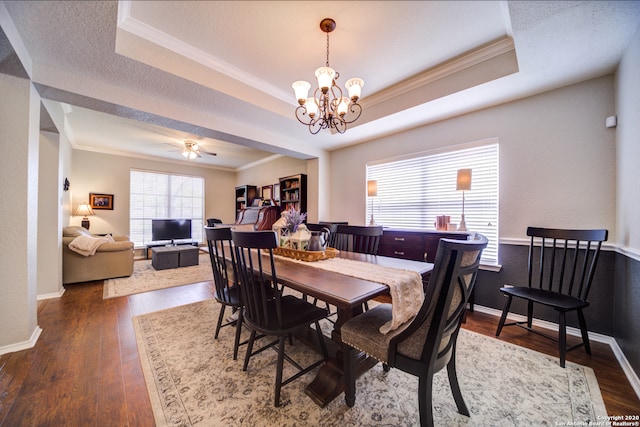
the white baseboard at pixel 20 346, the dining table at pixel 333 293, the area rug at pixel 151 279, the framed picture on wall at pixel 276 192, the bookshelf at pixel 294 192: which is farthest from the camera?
the framed picture on wall at pixel 276 192

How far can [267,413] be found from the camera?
1361mm

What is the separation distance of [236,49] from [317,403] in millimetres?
2981

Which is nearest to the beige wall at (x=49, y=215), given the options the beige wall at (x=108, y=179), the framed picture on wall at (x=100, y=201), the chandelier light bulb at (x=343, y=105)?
the beige wall at (x=108, y=179)

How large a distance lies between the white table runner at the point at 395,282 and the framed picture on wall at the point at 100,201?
6.41 metres

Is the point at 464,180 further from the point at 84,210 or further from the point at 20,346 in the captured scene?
the point at 84,210

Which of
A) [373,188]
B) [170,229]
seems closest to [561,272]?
[373,188]

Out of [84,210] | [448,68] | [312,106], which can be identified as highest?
[448,68]

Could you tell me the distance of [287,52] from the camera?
7.45ft

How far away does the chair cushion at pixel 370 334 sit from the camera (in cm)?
122

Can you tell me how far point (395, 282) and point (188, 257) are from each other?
508cm

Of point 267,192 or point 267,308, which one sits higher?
point 267,192

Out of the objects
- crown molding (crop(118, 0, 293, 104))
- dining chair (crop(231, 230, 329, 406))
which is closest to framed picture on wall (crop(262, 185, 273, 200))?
crown molding (crop(118, 0, 293, 104))

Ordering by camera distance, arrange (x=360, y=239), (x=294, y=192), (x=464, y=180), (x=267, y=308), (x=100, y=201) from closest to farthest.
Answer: (x=267, y=308) < (x=360, y=239) < (x=464, y=180) < (x=294, y=192) < (x=100, y=201)

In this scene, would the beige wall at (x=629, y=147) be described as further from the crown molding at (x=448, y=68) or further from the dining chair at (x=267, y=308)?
the dining chair at (x=267, y=308)
